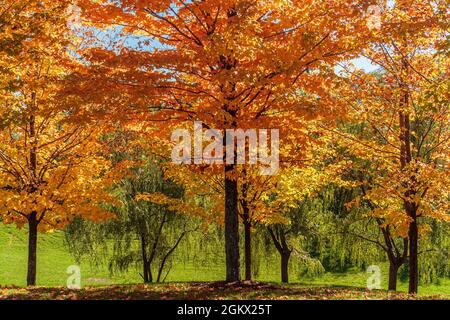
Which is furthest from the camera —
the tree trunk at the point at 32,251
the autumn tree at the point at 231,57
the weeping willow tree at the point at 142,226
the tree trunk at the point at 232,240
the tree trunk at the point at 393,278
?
the weeping willow tree at the point at 142,226

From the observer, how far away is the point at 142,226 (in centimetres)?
2144

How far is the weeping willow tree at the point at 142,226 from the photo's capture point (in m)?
21.4

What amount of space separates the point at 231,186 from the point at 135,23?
14.4 ft

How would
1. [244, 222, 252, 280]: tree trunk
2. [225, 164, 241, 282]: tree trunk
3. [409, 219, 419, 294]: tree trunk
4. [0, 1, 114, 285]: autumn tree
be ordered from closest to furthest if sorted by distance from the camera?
[225, 164, 241, 282]: tree trunk
[0, 1, 114, 285]: autumn tree
[409, 219, 419, 294]: tree trunk
[244, 222, 252, 280]: tree trunk

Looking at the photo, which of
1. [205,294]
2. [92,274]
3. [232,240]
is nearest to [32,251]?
[232,240]

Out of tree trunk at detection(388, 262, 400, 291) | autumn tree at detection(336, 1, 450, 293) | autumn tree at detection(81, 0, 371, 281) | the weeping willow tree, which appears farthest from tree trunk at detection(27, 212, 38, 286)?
tree trunk at detection(388, 262, 400, 291)

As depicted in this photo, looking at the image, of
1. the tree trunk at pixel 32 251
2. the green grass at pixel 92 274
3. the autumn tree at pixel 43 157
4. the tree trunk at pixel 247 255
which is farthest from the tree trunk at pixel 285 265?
the tree trunk at pixel 32 251

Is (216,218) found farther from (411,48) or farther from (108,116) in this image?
(411,48)

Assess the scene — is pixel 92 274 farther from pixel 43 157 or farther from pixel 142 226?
pixel 43 157

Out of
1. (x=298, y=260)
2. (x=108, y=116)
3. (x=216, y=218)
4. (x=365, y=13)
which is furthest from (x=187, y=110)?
(x=298, y=260)

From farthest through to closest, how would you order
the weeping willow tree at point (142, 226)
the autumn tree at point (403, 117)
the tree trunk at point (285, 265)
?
the tree trunk at point (285, 265)
the weeping willow tree at point (142, 226)
the autumn tree at point (403, 117)

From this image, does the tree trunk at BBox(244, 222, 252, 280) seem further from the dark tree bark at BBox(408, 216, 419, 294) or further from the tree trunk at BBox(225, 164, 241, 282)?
the dark tree bark at BBox(408, 216, 419, 294)

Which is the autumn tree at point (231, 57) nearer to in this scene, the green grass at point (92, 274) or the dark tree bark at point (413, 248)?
the dark tree bark at point (413, 248)

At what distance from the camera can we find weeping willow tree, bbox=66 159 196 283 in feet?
70.2
